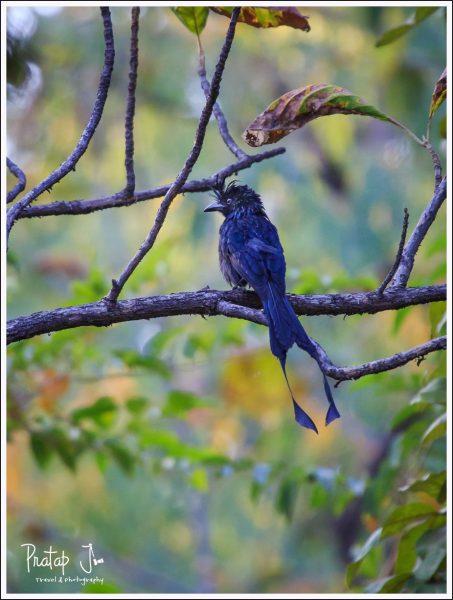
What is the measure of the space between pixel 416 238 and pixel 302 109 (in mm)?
545

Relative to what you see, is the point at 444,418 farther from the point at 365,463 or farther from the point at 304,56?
the point at 304,56

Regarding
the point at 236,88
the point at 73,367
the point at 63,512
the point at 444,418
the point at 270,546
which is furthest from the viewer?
the point at 270,546

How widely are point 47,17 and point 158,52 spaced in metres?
1.43

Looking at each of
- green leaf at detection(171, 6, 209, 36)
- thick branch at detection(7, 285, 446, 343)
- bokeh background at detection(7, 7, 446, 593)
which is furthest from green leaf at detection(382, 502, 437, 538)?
bokeh background at detection(7, 7, 446, 593)

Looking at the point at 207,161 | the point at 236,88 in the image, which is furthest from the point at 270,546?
the point at 236,88

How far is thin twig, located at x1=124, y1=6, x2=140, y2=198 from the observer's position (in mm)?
2486

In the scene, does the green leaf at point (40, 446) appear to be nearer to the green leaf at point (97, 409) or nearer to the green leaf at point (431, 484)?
the green leaf at point (97, 409)

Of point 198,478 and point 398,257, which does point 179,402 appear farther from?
point 398,257

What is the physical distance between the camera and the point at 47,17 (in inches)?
369

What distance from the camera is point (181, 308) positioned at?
2.51m

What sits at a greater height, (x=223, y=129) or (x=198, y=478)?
(x=223, y=129)

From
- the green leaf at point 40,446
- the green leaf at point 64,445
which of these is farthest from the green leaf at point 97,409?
the green leaf at point 40,446

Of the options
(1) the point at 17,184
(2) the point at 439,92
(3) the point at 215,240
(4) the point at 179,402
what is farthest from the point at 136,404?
(3) the point at 215,240

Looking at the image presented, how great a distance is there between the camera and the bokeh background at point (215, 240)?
849 cm
